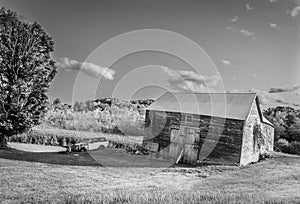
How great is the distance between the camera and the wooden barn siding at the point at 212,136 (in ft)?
40.6

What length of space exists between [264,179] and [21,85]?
1411 cm

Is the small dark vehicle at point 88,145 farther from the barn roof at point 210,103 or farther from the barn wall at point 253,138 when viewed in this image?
the barn wall at point 253,138

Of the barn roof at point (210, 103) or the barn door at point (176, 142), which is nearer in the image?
the barn roof at point (210, 103)

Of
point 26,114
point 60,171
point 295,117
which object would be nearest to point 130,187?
point 60,171

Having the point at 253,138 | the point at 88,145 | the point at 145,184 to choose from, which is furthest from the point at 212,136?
the point at 88,145

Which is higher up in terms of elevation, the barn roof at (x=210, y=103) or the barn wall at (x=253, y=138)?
the barn roof at (x=210, y=103)

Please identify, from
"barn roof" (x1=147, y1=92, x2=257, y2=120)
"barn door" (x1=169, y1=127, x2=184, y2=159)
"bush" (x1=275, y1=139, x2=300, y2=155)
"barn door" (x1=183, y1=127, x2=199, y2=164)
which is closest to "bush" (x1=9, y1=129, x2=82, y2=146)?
"barn roof" (x1=147, y1=92, x2=257, y2=120)

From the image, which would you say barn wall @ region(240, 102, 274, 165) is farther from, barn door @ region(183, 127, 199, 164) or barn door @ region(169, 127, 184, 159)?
barn door @ region(169, 127, 184, 159)

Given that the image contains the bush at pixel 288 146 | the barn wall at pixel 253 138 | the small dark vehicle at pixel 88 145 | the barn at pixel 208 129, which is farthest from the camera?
the bush at pixel 288 146

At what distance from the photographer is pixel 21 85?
13.0 metres

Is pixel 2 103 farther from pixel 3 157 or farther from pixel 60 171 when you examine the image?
pixel 60 171

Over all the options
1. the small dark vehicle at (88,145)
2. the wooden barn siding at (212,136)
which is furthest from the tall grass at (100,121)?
the wooden barn siding at (212,136)

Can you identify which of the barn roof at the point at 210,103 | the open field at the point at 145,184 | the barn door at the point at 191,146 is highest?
the barn roof at the point at 210,103

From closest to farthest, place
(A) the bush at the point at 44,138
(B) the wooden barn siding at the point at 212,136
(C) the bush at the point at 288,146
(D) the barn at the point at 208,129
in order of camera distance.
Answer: (B) the wooden barn siding at the point at 212,136, (D) the barn at the point at 208,129, (A) the bush at the point at 44,138, (C) the bush at the point at 288,146
